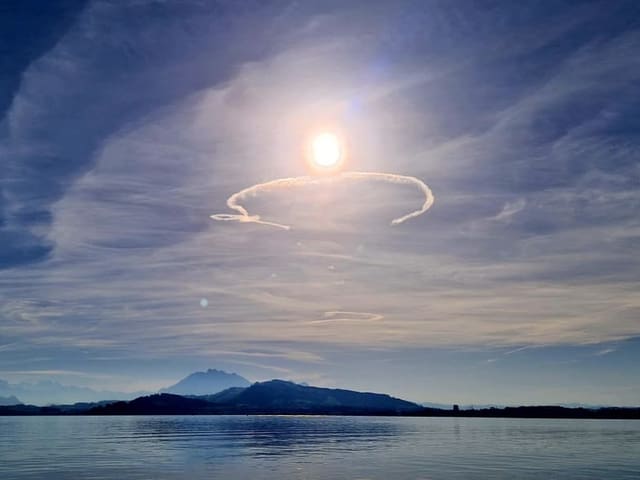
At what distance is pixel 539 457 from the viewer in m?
124

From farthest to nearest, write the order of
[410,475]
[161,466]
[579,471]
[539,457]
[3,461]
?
[539,457] < [3,461] < [161,466] < [579,471] < [410,475]

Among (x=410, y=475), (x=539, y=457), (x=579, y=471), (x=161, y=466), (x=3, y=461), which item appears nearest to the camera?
(x=410, y=475)

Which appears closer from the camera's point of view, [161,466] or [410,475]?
[410,475]

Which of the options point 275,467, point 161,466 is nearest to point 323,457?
point 275,467

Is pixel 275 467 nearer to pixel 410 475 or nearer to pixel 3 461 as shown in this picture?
pixel 410 475

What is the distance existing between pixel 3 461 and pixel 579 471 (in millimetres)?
111522

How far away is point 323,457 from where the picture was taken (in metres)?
122

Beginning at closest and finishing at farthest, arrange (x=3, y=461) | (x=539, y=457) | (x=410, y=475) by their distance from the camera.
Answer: (x=410, y=475)
(x=3, y=461)
(x=539, y=457)

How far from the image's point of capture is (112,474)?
91000mm

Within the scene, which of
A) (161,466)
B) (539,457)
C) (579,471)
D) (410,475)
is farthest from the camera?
(539,457)

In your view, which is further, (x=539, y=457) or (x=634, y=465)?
(x=539, y=457)

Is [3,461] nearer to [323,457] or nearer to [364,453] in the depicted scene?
[323,457]

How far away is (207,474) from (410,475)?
107 feet

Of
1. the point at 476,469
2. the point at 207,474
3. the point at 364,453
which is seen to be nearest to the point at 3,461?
the point at 207,474
